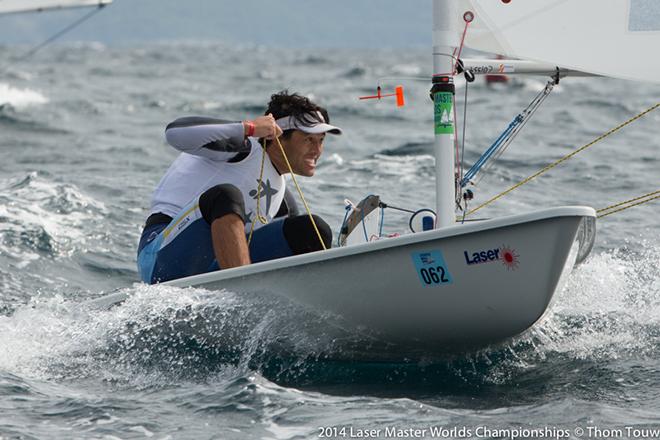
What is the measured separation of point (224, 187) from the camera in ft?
13.1

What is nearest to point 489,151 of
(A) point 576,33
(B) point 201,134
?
(A) point 576,33

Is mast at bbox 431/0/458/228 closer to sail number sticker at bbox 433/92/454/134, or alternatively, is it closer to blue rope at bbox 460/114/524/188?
sail number sticker at bbox 433/92/454/134

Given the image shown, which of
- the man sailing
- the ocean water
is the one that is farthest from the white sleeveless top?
the ocean water

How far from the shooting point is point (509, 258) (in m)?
3.46

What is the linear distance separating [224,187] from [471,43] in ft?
→ 3.41

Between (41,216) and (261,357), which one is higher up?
(41,216)

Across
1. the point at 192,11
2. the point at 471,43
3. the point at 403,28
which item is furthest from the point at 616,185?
the point at 192,11

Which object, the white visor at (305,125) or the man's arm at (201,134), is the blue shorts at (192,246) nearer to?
the man's arm at (201,134)

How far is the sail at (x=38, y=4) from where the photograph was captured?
300 inches

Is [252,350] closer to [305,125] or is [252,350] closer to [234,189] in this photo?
Answer: [234,189]

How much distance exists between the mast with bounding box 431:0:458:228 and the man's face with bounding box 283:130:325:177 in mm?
528

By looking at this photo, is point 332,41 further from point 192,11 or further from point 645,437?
point 645,437

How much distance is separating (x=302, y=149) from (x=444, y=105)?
2.03 feet

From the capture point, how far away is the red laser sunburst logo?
3.45m
